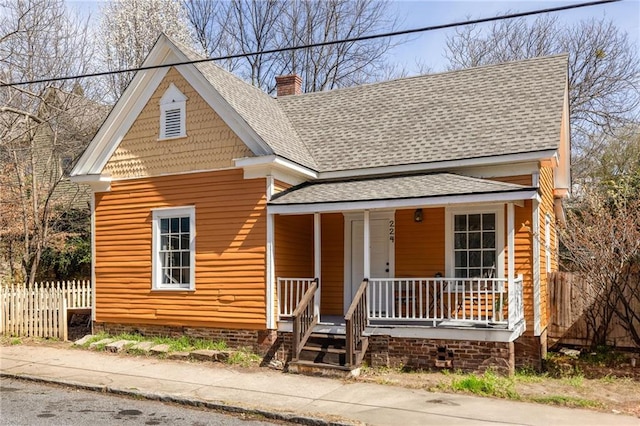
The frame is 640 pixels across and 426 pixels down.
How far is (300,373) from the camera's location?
35.4ft

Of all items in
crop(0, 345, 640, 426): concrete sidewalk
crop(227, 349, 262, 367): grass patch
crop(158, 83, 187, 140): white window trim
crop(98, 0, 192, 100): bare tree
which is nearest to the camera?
crop(0, 345, 640, 426): concrete sidewalk

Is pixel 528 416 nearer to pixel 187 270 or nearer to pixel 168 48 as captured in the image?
pixel 187 270

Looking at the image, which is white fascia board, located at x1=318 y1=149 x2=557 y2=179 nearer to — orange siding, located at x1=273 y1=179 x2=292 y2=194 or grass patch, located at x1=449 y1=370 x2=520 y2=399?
orange siding, located at x1=273 y1=179 x2=292 y2=194

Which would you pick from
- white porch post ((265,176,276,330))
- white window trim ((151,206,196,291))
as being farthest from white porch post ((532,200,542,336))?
white window trim ((151,206,196,291))

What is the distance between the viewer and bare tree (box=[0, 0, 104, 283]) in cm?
1911

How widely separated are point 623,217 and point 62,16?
18126mm

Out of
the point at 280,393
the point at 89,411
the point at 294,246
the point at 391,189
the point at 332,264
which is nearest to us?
the point at 89,411


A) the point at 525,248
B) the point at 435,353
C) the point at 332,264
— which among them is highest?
the point at 525,248

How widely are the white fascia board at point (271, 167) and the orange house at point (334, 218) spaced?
0.03 metres

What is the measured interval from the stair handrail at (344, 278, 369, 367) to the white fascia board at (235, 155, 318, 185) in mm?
2961

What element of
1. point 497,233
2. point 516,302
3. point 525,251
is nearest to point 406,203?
point 497,233

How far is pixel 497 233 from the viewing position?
1172 cm

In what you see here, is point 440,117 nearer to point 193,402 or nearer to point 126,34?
point 193,402

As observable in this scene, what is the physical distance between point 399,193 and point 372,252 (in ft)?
7.52
